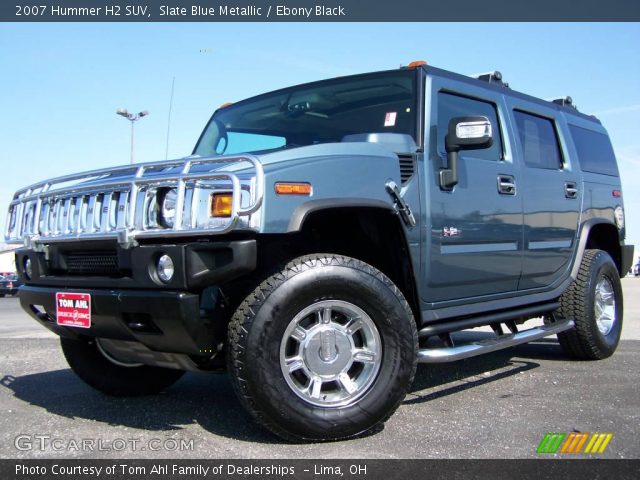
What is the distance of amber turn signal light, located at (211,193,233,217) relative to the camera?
293 centimetres

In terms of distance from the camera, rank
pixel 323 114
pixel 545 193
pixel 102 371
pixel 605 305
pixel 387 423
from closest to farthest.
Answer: pixel 387 423 < pixel 102 371 < pixel 323 114 < pixel 545 193 < pixel 605 305

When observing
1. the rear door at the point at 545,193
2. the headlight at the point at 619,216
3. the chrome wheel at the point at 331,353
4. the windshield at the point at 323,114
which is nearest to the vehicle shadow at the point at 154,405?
the chrome wheel at the point at 331,353

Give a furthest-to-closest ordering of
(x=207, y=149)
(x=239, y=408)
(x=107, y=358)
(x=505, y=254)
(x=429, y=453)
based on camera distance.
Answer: (x=207, y=149)
(x=505, y=254)
(x=107, y=358)
(x=239, y=408)
(x=429, y=453)

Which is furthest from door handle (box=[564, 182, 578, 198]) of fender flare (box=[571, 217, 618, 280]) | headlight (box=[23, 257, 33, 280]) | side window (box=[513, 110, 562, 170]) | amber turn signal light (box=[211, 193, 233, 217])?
headlight (box=[23, 257, 33, 280])

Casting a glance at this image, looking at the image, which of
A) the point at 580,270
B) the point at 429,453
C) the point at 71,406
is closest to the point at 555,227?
the point at 580,270

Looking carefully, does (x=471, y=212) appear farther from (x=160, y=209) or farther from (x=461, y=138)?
(x=160, y=209)

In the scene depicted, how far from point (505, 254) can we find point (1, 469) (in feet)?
10.9

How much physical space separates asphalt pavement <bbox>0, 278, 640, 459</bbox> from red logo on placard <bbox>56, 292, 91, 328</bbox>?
0.58m

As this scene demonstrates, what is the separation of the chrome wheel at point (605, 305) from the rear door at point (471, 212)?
1.55 metres

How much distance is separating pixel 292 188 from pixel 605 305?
409 centimetres

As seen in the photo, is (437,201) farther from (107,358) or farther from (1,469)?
(1,469)

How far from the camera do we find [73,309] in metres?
3.31

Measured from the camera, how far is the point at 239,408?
3.86m

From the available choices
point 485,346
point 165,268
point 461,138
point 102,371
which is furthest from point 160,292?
point 485,346
